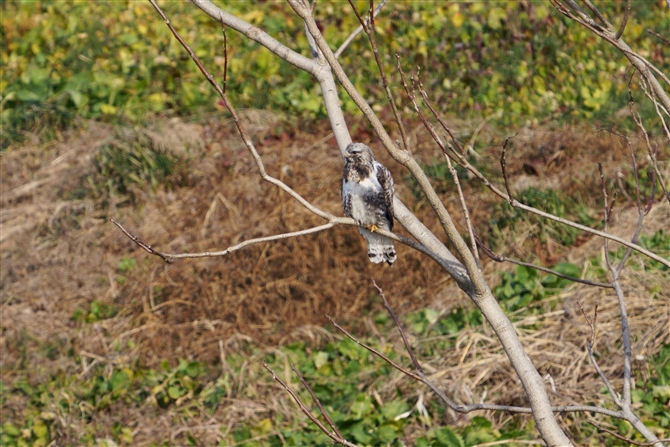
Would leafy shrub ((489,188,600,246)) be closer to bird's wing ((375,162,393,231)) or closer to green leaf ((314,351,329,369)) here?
green leaf ((314,351,329,369))

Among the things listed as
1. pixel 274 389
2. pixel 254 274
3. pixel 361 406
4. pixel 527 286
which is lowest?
pixel 274 389

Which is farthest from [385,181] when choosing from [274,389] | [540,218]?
[540,218]

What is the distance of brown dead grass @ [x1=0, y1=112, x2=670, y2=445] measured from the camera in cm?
437

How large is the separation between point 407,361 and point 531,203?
60.8 inches

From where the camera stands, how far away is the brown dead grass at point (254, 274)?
4.37 m

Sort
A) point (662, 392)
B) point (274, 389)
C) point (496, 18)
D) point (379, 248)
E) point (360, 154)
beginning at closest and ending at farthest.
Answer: point (360, 154) → point (379, 248) → point (662, 392) → point (274, 389) → point (496, 18)

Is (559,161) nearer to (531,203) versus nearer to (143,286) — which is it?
(531,203)

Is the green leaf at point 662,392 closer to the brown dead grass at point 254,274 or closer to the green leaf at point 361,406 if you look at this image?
the brown dead grass at point 254,274

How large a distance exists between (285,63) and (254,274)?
2.59m

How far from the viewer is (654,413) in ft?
12.7

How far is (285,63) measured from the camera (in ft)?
23.1

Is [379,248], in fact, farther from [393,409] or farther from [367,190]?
[393,409]

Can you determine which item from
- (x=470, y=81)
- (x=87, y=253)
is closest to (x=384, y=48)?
(x=470, y=81)

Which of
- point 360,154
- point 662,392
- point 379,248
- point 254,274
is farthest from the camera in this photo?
point 254,274
